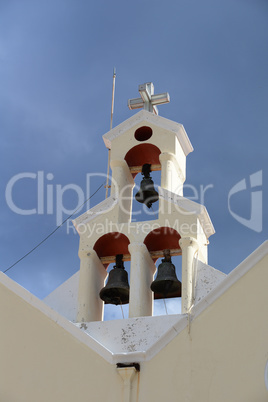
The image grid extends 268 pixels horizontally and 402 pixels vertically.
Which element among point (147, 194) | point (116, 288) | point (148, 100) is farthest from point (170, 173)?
point (116, 288)

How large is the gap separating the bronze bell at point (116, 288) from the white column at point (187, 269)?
113cm

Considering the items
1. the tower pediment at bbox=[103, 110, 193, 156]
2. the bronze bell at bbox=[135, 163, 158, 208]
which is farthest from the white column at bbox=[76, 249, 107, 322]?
the tower pediment at bbox=[103, 110, 193, 156]

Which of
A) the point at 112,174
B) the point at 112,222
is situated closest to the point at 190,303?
the point at 112,222

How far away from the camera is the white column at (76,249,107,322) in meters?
14.5

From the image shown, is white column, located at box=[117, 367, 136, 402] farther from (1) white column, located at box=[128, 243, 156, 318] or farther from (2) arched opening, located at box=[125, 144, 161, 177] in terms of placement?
(2) arched opening, located at box=[125, 144, 161, 177]

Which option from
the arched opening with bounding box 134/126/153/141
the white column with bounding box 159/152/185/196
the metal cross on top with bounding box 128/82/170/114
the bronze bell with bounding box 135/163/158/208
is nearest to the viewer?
the white column with bounding box 159/152/185/196

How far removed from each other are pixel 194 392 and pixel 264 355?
1077 millimetres

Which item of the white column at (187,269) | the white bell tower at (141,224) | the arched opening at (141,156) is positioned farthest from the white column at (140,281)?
the arched opening at (141,156)

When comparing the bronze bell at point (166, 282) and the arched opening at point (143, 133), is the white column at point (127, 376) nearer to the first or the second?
the bronze bell at point (166, 282)

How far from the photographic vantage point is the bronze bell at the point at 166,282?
14.6m

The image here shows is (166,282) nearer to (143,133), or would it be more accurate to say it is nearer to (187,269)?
(187,269)

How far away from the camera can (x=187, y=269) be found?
14.4m

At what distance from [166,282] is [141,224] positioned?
115 centimetres

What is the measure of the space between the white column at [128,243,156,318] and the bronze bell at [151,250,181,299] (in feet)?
0.63
